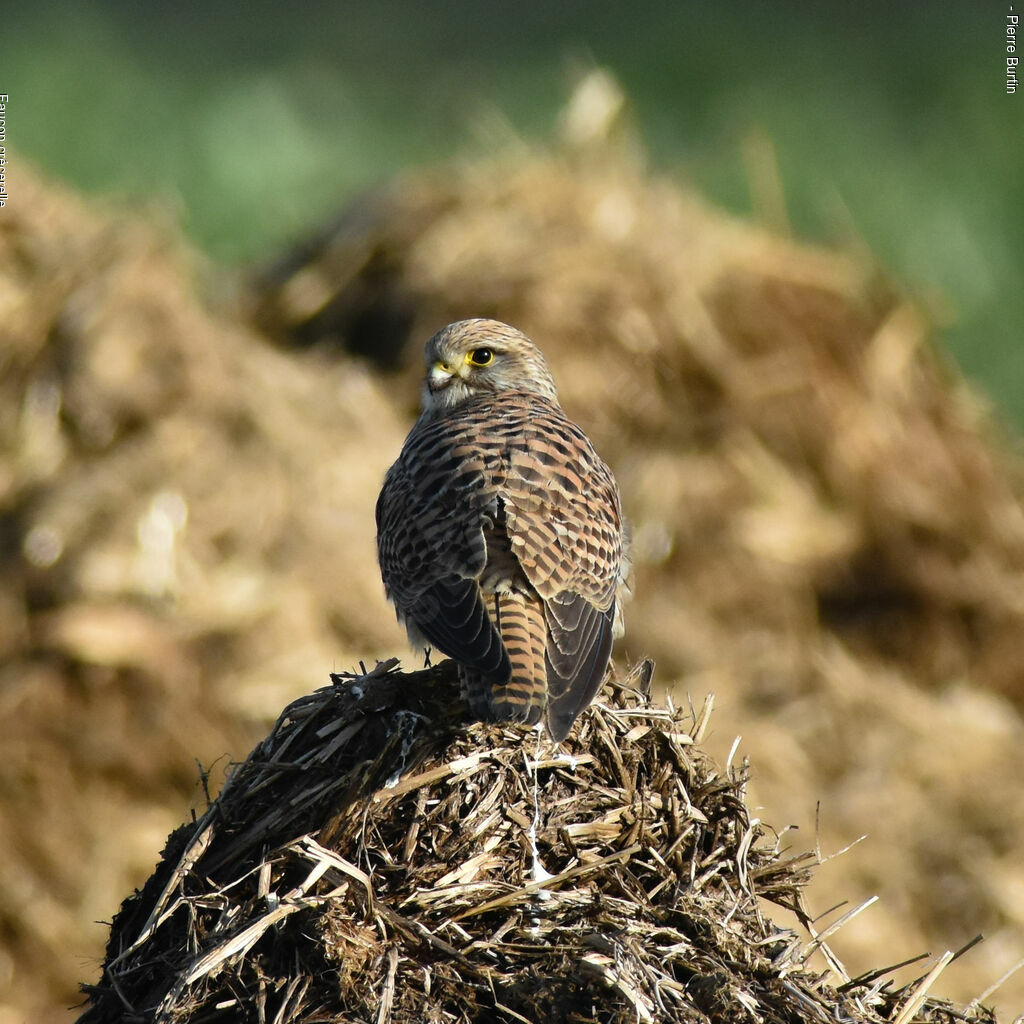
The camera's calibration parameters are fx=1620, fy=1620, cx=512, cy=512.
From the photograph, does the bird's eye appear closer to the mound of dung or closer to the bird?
the bird

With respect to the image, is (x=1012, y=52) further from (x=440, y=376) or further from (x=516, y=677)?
(x=516, y=677)

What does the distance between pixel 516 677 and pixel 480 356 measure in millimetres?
1714

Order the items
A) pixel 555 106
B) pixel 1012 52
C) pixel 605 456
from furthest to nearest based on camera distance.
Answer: pixel 1012 52
pixel 555 106
pixel 605 456

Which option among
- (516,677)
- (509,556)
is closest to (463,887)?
(516,677)

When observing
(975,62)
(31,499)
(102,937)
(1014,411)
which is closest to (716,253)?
(1014,411)

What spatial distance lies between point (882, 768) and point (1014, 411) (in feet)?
12.7

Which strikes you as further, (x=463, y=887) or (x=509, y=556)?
(x=509, y=556)

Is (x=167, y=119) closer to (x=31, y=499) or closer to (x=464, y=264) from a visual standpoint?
(x=464, y=264)

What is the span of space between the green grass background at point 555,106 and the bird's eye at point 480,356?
14.0 feet

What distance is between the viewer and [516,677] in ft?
11.5

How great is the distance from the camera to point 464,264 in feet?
28.3

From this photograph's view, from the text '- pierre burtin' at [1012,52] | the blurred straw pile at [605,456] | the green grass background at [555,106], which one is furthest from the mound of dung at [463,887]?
the text '- pierre burtin' at [1012,52]

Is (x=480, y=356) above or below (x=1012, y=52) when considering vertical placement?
below

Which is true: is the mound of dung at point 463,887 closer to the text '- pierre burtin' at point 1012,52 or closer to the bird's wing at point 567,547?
the bird's wing at point 567,547
